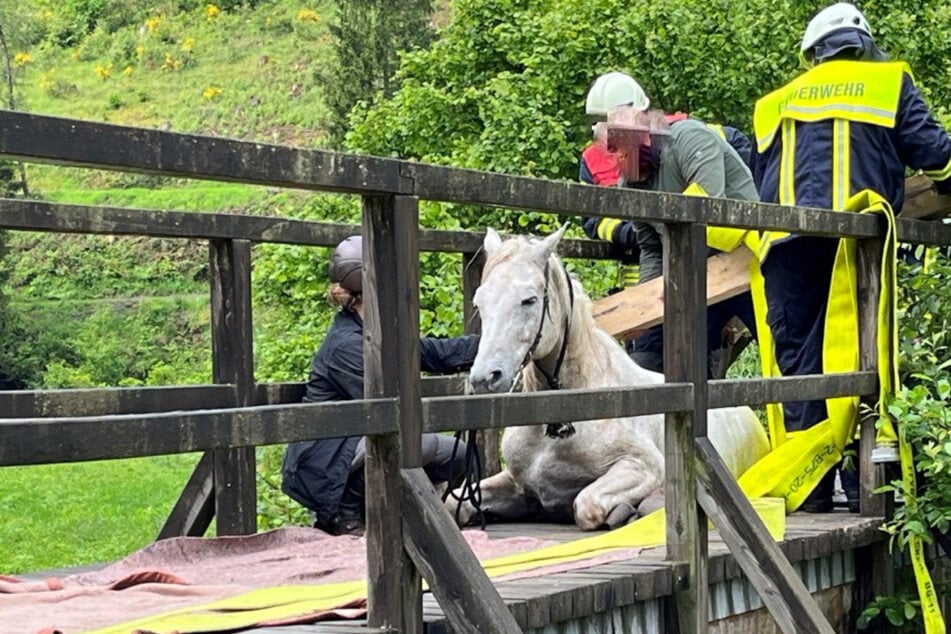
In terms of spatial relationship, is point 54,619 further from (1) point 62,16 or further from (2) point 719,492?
(1) point 62,16

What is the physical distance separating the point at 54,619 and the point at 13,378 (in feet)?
96.9

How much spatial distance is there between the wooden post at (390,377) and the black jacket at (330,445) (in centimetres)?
208

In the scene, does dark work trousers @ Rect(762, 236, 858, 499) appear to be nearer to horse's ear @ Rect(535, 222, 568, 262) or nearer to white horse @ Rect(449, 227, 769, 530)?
white horse @ Rect(449, 227, 769, 530)

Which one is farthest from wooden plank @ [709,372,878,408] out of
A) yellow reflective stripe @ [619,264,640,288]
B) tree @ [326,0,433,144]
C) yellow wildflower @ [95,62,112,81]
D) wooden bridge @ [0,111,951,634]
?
yellow wildflower @ [95,62,112,81]

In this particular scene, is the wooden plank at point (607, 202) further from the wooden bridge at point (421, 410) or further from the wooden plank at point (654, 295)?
the wooden plank at point (654, 295)

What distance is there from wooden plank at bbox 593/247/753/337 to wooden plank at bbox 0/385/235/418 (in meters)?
2.07

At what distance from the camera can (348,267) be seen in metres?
5.94

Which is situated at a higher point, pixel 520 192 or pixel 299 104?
pixel 299 104

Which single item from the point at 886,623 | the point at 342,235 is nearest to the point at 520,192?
the point at 342,235

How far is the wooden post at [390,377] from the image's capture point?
12.6ft

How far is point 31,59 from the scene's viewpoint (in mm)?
62688

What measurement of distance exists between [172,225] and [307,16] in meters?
57.6

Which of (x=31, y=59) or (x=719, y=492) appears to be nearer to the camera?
(x=719, y=492)

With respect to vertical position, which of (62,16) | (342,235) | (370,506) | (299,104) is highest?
(62,16)
